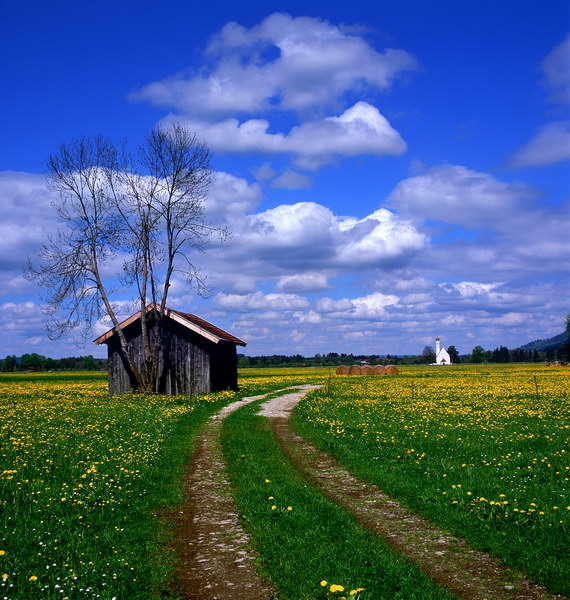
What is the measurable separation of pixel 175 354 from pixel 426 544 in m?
31.1

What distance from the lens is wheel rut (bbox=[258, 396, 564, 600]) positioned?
260 inches

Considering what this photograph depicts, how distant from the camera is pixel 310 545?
26.2 feet

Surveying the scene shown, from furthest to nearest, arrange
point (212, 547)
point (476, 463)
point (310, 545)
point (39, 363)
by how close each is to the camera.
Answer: point (39, 363) < point (476, 463) < point (212, 547) < point (310, 545)

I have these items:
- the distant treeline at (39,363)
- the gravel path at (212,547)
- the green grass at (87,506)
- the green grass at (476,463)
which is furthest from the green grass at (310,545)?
the distant treeline at (39,363)

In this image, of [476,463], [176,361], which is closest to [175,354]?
[176,361]

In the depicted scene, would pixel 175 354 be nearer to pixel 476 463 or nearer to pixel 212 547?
pixel 476 463

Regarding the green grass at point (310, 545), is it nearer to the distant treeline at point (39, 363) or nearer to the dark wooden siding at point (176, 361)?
the dark wooden siding at point (176, 361)

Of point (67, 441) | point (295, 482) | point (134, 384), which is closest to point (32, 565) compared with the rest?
point (295, 482)

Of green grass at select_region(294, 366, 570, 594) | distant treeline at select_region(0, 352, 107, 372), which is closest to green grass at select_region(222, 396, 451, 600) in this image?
green grass at select_region(294, 366, 570, 594)

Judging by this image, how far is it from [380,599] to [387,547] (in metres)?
1.74

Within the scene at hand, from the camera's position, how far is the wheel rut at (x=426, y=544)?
6609 mm

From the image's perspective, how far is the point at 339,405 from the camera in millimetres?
27562

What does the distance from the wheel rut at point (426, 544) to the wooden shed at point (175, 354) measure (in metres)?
23.9

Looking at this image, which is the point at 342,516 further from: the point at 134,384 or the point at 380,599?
the point at 134,384
